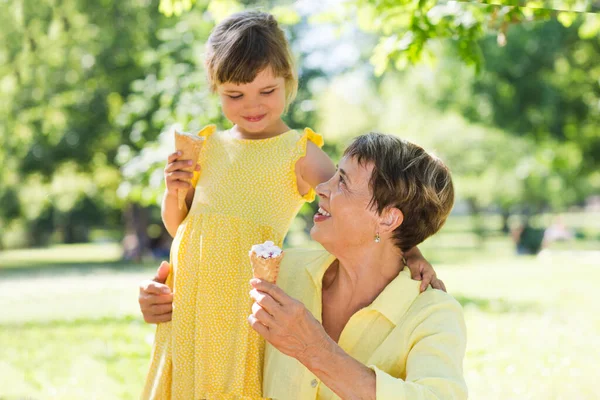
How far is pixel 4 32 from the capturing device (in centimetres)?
1463

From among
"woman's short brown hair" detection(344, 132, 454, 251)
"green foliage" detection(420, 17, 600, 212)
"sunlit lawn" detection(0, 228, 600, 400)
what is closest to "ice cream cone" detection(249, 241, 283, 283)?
"woman's short brown hair" detection(344, 132, 454, 251)

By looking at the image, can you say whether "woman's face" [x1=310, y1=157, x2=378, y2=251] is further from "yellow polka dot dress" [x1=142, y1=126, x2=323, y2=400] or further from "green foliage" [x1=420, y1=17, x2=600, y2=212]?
"green foliage" [x1=420, y1=17, x2=600, y2=212]

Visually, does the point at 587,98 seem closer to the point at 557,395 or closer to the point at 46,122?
the point at 46,122

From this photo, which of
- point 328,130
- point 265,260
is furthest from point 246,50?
point 328,130

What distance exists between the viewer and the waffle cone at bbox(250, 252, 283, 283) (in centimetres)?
194

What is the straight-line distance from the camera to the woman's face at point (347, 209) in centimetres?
231

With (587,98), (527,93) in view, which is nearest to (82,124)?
(527,93)

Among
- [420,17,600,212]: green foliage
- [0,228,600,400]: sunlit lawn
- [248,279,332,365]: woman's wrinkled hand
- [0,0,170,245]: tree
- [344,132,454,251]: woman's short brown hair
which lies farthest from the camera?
[420,17,600,212]: green foliage

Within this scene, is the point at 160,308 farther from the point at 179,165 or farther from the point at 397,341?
the point at 397,341

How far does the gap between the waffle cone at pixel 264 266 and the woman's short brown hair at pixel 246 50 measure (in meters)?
0.77

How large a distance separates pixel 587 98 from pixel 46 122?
1602 cm

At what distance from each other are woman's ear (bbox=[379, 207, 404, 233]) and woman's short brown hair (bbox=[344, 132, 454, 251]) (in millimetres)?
14

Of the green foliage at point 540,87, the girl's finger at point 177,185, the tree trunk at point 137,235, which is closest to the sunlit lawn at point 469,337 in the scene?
the girl's finger at point 177,185

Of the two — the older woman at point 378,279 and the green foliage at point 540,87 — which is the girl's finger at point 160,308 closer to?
the older woman at point 378,279
